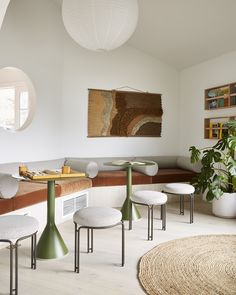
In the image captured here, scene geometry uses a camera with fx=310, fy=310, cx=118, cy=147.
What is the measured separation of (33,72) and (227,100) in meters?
2.81

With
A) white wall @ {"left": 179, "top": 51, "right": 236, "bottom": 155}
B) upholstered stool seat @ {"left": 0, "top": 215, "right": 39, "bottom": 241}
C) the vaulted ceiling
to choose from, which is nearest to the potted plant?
white wall @ {"left": 179, "top": 51, "right": 236, "bottom": 155}

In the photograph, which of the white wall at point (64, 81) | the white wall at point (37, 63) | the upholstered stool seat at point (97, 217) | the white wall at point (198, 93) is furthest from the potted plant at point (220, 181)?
the white wall at point (37, 63)

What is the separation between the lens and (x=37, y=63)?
172 inches

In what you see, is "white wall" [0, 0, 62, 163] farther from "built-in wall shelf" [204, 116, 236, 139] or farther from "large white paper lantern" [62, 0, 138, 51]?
"built-in wall shelf" [204, 116, 236, 139]

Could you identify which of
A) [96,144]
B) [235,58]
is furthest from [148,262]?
[235,58]

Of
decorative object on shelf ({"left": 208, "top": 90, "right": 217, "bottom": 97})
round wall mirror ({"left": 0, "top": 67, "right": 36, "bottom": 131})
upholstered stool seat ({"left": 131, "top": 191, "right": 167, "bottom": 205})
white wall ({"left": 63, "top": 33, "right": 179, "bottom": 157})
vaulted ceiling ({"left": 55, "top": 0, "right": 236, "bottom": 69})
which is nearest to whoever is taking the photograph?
upholstered stool seat ({"left": 131, "top": 191, "right": 167, "bottom": 205})

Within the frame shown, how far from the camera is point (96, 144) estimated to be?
5207mm

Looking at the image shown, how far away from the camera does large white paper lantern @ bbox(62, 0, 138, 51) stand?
2461 mm

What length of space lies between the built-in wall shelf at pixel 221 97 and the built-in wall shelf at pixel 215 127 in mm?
178

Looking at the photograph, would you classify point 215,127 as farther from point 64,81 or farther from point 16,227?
point 16,227

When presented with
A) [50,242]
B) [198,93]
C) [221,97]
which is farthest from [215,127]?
[50,242]

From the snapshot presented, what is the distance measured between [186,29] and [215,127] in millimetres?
1516

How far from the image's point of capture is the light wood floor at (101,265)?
7.26ft

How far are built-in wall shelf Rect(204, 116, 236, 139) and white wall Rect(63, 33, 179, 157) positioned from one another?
0.86 meters
